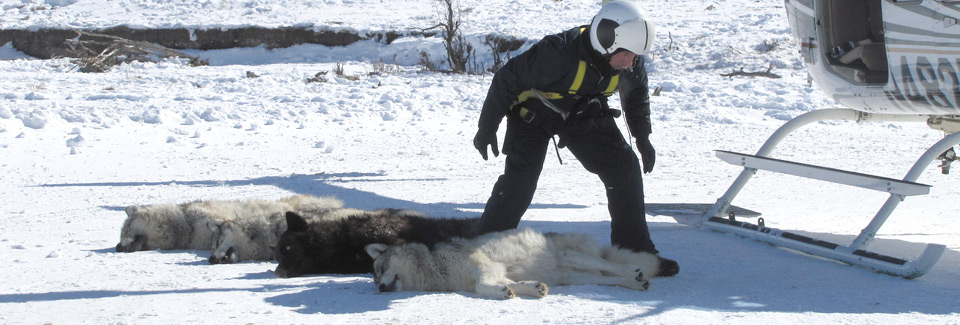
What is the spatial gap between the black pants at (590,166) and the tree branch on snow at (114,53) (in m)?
14.9

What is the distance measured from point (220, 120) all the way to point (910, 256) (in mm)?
9654

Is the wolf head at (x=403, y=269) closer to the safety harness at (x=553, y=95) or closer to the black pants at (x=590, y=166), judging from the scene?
the black pants at (x=590, y=166)

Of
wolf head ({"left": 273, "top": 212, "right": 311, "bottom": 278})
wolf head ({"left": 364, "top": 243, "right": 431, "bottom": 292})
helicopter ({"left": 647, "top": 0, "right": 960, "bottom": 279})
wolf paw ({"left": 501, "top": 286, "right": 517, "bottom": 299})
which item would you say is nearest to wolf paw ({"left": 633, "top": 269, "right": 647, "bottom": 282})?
wolf paw ({"left": 501, "top": 286, "right": 517, "bottom": 299})

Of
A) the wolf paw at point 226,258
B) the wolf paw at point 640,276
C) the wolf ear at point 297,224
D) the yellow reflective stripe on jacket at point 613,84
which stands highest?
the yellow reflective stripe on jacket at point 613,84

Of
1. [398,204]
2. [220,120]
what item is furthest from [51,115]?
[398,204]

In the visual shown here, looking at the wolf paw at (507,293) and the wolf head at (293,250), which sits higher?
the wolf paw at (507,293)

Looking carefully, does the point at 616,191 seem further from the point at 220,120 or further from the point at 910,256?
the point at 220,120

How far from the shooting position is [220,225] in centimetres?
611

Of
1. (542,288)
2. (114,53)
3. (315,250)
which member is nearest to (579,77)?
(542,288)

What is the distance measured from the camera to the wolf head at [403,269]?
15.5ft

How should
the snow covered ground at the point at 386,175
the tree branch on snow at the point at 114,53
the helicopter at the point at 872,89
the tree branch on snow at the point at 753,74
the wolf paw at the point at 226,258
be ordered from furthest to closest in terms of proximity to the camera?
the tree branch on snow at the point at 114,53 < the tree branch on snow at the point at 753,74 < the wolf paw at the point at 226,258 < the helicopter at the point at 872,89 < the snow covered ground at the point at 386,175

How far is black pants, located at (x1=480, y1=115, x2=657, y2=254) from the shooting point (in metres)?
5.37

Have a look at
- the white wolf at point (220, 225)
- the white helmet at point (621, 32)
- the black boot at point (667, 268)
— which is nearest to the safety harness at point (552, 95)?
the white helmet at point (621, 32)

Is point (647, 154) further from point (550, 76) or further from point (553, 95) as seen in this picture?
point (550, 76)
